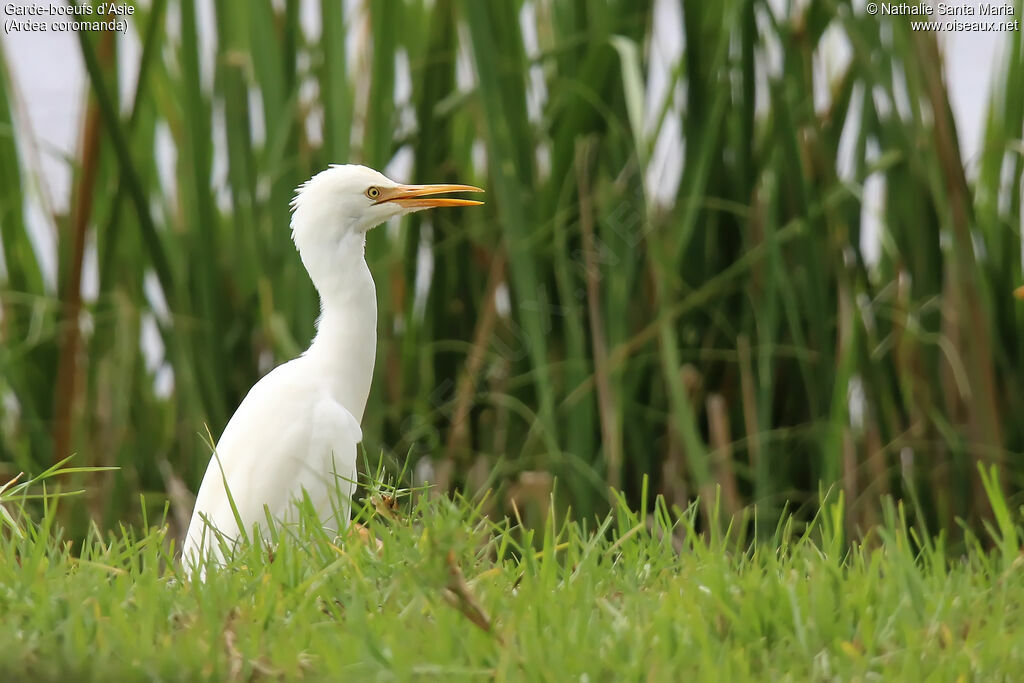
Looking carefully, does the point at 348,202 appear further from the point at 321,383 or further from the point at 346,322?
the point at 321,383

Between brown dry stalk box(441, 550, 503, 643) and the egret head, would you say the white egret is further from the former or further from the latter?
brown dry stalk box(441, 550, 503, 643)

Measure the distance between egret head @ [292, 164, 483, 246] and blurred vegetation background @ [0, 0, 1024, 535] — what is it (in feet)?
1.39

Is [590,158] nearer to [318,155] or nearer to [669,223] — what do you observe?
[669,223]

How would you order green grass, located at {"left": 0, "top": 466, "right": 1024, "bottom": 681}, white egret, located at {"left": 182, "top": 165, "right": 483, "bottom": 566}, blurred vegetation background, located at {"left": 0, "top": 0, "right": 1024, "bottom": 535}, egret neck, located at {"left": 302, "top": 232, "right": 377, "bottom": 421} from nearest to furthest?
green grass, located at {"left": 0, "top": 466, "right": 1024, "bottom": 681}
white egret, located at {"left": 182, "top": 165, "right": 483, "bottom": 566}
egret neck, located at {"left": 302, "top": 232, "right": 377, "bottom": 421}
blurred vegetation background, located at {"left": 0, "top": 0, "right": 1024, "bottom": 535}

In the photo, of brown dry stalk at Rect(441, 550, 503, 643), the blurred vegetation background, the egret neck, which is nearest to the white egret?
the egret neck

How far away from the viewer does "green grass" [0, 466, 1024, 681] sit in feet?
4.29

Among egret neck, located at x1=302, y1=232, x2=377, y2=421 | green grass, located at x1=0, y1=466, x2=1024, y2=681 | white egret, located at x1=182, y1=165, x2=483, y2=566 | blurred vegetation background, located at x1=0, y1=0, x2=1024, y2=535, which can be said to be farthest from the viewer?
blurred vegetation background, located at x1=0, y1=0, x2=1024, y2=535

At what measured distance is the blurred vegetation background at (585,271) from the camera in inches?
120

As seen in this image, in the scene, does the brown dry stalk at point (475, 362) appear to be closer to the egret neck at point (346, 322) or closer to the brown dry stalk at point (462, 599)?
the egret neck at point (346, 322)

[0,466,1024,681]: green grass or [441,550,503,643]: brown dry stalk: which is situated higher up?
[441,550,503,643]: brown dry stalk

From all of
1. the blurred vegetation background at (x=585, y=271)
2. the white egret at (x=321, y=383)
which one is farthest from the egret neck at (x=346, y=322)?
the blurred vegetation background at (x=585, y=271)

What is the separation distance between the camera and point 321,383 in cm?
249

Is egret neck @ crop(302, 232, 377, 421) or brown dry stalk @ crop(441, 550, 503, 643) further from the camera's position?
egret neck @ crop(302, 232, 377, 421)

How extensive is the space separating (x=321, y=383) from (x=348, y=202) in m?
0.37
